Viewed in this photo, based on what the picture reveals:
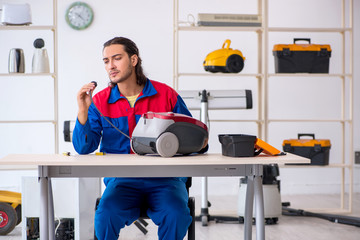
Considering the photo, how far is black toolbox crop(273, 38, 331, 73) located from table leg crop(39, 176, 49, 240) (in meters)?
2.75

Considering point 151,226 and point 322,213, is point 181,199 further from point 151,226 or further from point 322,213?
Result: point 322,213

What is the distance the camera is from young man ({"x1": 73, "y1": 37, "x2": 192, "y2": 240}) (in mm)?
2344

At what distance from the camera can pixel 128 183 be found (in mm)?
2490

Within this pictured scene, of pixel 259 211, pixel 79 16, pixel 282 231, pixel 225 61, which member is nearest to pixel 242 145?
pixel 259 211

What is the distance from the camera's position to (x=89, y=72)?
5465 mm

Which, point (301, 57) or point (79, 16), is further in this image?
Result: point (79, 16)

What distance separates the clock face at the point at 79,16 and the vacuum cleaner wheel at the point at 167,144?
3.43m

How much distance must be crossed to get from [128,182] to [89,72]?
3153 mm

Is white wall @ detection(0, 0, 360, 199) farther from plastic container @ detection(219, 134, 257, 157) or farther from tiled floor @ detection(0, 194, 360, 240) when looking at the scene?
plastic container @ detection(219, 134, 257, 157)

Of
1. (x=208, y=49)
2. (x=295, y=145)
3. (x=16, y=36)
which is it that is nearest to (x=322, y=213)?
(x=295, y=145)

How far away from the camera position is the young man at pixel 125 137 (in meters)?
2.34

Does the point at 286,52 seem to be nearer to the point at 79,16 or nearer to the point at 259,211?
the point at 79,16

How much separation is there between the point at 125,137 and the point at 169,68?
295 centimetres

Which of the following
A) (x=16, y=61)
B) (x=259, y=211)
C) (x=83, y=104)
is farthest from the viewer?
(x=16, y=61)
